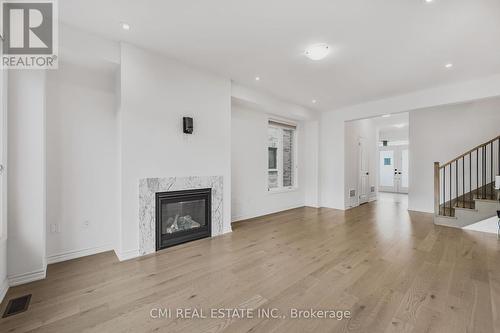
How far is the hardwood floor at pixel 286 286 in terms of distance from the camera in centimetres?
179

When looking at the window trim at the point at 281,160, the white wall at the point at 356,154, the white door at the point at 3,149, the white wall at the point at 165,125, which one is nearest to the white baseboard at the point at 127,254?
the white wall at the point at 165,125

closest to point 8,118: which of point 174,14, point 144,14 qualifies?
point 144,14

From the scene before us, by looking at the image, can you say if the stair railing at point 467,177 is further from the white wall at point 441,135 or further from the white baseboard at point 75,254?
the white baseboard at point 75,254

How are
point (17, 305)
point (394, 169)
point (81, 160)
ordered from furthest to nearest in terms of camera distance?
point (394, 169), point (81, 160), point (17, 305)

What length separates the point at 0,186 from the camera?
2.10 meters

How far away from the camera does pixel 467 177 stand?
5402 millimetres

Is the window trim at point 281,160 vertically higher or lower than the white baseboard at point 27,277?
higher

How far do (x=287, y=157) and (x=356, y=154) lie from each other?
7.65ft

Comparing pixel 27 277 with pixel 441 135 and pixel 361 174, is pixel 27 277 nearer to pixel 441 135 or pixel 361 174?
pixel 361 174

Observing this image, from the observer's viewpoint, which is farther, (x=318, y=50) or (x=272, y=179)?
(x=272, y=179)

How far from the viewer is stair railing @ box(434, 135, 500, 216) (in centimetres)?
484

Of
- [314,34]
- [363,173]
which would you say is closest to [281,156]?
[363,173]

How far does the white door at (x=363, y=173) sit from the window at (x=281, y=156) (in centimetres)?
235

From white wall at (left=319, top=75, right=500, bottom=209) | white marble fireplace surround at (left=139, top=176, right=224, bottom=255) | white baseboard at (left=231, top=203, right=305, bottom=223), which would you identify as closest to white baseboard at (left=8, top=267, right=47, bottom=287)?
white marble fireplace surround at (left=139, top=176, right=224, bottom=255)
